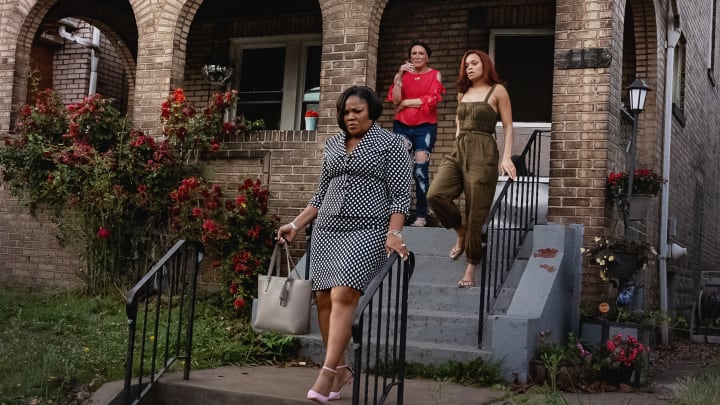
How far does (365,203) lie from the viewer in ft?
13.8

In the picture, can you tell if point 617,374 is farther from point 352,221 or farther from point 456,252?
point 352,221

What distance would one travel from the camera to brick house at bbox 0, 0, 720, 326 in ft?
22.4

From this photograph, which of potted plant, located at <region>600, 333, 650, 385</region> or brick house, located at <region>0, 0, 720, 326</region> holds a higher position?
brick house, located at <region>0, 0, 720, 326</region>

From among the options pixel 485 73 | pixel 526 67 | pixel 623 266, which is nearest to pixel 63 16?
pixel 526 67

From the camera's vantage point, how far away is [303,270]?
21.9ft

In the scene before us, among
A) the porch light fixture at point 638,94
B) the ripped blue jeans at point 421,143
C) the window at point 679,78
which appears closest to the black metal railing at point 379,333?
the ripped blue jeans at point 421,143

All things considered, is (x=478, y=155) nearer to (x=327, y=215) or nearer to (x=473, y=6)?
(x=327, y=215)

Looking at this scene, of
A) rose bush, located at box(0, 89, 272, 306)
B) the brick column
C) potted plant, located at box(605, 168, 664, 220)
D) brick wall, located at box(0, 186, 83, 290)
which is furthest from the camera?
brick wall, located at box(0, 186, 83, 290)

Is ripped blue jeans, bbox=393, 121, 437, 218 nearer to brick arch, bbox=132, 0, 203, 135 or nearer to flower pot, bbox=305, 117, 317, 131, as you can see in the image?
flower pot, bbox=305, 117, 317, 131

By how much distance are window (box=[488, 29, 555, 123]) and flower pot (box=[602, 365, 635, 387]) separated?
4.18 meters

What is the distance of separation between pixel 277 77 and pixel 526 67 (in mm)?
3392

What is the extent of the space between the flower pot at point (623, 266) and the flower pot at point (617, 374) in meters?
1.00

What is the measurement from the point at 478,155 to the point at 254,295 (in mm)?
2621

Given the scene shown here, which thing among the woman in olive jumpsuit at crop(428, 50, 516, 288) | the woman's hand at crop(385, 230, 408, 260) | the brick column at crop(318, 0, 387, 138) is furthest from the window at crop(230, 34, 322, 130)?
the woman's hand at crop(385, 230, 408, 260)
